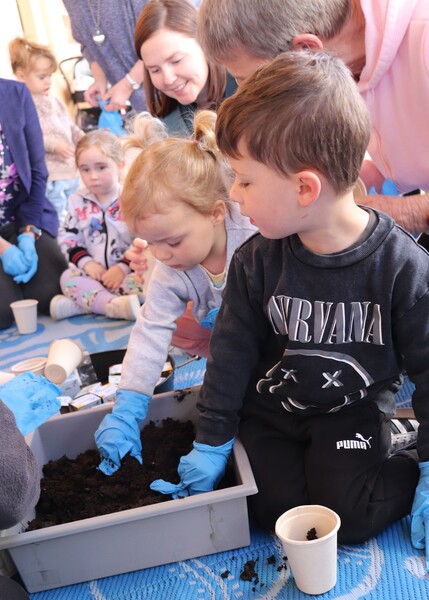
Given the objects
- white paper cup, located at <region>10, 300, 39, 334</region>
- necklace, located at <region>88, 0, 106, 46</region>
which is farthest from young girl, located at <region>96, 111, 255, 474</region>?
necklace, located at <region>88, 0, 106, 46</region>

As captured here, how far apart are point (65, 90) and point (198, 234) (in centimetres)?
382

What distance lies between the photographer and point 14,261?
260 centimetres

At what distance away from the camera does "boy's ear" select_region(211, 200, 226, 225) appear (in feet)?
4.20

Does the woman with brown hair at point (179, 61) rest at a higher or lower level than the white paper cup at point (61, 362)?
higher

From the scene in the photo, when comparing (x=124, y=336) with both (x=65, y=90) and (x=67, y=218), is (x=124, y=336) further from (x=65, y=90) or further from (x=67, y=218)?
(x=65, y=90)

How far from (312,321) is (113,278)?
1606 mm

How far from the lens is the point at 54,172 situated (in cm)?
351

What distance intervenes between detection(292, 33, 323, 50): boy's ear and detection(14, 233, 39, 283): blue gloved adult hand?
1.78m

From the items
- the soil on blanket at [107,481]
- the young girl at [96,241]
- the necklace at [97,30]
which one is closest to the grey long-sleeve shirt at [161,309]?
the soil on blanket at [107,481]

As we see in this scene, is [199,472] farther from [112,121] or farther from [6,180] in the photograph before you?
[112,121]

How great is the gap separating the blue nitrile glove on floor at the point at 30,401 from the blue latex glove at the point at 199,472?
0.88ft

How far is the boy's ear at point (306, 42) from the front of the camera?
43.1 inches

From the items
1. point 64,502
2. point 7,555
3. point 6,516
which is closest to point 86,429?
point 64,502

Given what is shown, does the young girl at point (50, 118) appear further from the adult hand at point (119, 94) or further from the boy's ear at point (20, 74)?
the adult hand at point (119, 94)
